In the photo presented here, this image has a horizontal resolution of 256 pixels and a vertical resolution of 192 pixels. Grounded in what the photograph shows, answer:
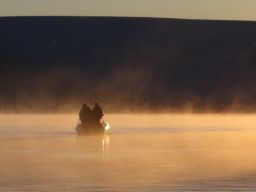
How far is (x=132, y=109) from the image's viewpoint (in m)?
69.6

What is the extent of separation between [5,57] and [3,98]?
1363 centimetres

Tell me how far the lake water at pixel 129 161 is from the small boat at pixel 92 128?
32 centimetres

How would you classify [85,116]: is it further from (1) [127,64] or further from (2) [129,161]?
(1) [127,64]

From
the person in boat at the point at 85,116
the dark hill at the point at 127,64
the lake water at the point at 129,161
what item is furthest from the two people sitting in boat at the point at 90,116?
the dark hill at the point at 127,64

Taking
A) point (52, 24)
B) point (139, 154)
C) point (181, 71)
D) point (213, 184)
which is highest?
point (52, 24)

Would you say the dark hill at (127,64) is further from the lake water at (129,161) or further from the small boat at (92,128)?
the lake water at (129,161)

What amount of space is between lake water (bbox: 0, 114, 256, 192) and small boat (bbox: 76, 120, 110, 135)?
0.32 m

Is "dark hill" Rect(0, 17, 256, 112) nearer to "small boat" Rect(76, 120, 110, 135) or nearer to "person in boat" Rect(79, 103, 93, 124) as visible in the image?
"person in boat" Rect(79, 103, 93, 124)

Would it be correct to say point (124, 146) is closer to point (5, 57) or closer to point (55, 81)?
point (55, 81)

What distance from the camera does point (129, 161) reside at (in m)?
21.9

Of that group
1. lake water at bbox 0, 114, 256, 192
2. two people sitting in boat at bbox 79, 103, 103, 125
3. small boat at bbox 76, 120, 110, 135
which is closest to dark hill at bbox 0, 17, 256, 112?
two people sitting in boat at bbox 79, 103, 103, 125

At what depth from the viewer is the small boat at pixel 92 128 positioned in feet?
113

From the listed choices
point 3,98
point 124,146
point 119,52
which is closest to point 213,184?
point 124,146

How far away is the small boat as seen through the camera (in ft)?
113
